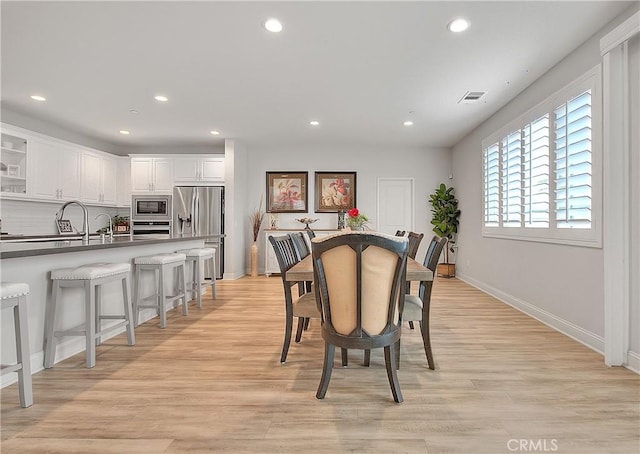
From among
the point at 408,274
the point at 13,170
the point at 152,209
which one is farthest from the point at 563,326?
the point at 13,170

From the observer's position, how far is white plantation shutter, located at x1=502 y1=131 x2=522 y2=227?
13.0 feet

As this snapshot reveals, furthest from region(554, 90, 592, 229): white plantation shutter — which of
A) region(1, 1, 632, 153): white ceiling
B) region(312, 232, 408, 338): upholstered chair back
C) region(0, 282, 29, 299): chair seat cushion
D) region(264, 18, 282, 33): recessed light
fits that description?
region(0, 282, 29, 299): chair seat cushion

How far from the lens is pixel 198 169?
6281 millimetres

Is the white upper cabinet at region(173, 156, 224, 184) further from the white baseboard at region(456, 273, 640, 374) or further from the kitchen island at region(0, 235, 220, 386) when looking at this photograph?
the white baseboard at region(456, 273, 640, 374)

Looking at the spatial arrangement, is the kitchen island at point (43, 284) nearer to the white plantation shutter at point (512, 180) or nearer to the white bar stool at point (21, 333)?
the white bar stool at point (21, 333)

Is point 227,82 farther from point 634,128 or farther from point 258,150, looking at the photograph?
point 634,128

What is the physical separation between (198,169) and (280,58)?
374 cm

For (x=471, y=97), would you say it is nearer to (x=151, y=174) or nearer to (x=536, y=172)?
(x=536, y=172)

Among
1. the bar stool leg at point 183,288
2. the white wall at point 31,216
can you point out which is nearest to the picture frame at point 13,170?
the white wall at point 31,216

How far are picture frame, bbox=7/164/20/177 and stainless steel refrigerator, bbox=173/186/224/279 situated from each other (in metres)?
2.19

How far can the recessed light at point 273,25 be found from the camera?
258 cm

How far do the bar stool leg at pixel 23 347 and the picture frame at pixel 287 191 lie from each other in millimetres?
5164

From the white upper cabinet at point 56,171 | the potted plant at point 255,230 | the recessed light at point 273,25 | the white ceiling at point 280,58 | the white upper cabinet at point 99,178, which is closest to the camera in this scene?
the white ceiling at point 280,58

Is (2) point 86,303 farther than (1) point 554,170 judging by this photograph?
No
